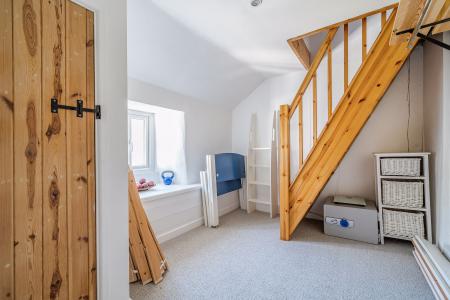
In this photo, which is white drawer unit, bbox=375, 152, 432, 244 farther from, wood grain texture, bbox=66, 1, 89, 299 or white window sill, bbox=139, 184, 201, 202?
wood grain texture, bbox=66, 1, 89, 299

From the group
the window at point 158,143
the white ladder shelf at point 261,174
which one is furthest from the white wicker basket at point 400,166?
the window at point 158,143

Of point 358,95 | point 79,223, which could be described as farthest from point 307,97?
point 79,223

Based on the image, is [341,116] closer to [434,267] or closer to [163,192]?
[434,267]

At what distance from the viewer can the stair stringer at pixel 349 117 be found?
75.8 inches

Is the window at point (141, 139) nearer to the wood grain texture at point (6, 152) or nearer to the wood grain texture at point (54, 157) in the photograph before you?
the wood grain texture at point (54, 157)

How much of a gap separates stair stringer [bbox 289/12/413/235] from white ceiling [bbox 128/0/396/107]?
43cm

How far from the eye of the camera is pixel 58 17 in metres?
0.98

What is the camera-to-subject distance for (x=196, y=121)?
310 centimetres

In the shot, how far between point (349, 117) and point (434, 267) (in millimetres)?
1355

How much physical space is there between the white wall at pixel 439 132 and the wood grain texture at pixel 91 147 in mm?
2483

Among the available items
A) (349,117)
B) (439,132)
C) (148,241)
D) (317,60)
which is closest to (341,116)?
(349,117)

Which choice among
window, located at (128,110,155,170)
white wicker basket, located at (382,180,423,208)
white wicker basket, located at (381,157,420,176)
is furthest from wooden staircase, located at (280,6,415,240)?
window, located at (128,110,155,170)

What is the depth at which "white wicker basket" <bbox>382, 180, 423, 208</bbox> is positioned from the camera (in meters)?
2.07

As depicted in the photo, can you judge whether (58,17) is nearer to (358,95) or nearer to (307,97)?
(358,95)
